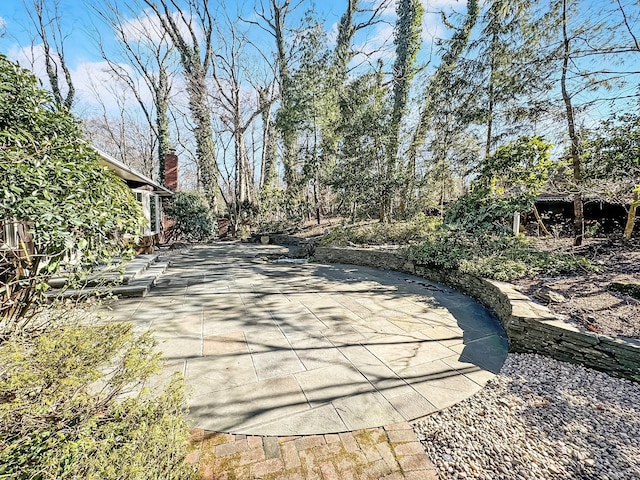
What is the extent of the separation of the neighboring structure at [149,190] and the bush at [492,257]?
5.14 meters

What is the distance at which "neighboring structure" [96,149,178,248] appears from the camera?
6037 mm

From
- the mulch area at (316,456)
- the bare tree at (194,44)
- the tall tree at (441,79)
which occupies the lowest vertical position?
the mulch area at (316,456)

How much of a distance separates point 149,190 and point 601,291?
11.6 meters

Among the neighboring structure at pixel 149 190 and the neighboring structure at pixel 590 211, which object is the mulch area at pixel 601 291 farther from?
the neighboring structure at pixel 149 190

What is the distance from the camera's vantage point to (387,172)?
30.1ft

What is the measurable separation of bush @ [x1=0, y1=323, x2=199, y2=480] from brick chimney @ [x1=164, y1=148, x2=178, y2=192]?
43.9 feet

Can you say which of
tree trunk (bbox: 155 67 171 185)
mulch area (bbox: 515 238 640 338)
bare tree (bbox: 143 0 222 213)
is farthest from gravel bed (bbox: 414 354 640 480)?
tree trunk (bbox: 155 67 171 185)

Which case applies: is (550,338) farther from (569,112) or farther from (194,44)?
Answer: (194,44)

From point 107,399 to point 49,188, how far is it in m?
1.31

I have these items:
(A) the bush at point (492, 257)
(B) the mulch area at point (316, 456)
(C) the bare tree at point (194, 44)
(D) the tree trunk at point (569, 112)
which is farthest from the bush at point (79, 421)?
(C) the bare tree at point (194, 44)

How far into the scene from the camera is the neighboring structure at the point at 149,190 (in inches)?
238

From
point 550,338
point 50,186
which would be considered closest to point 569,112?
point 550,338

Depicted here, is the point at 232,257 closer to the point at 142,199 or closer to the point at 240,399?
the point at 142,199

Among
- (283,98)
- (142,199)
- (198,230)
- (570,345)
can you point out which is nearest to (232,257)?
(142,199)
